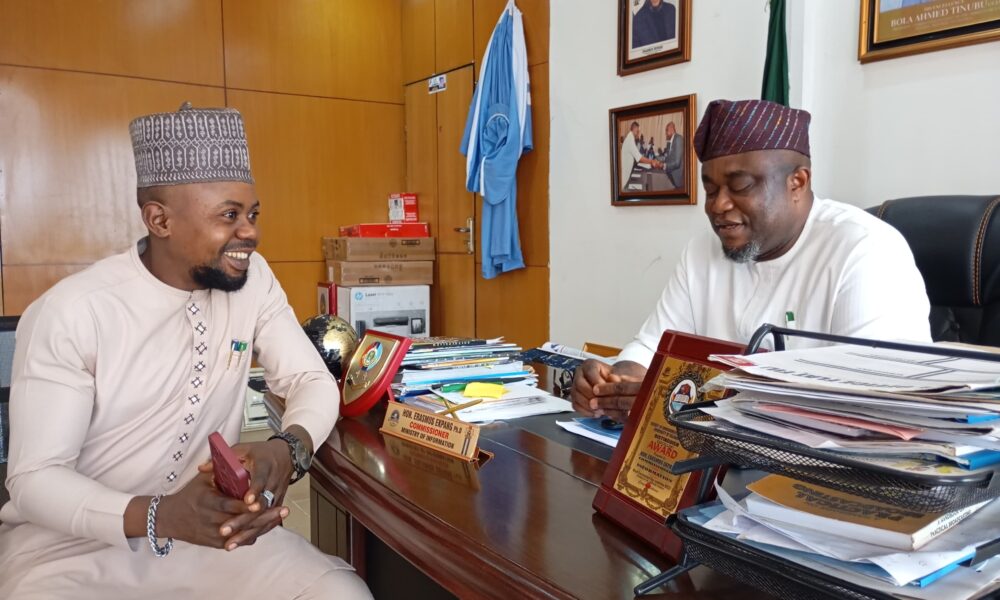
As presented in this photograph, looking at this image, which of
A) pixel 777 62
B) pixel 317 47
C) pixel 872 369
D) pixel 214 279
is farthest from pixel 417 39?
pixel 872 369

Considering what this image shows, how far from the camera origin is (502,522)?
1.01 metres

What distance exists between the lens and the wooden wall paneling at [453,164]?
5082 millimetres

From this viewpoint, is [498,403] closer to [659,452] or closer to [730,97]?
[659,452]

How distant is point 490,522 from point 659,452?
0.25 m

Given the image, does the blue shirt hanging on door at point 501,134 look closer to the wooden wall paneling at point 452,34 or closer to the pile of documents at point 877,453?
the wooden wall paneling at point 452,34

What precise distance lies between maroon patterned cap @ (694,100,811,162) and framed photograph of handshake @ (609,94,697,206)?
5.60 ft

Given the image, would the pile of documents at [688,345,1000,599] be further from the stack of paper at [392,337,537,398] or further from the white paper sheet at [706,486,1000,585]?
the stack of paper at [392,337,537,398]

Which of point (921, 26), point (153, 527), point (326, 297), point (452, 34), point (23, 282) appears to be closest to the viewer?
point (153, 527)

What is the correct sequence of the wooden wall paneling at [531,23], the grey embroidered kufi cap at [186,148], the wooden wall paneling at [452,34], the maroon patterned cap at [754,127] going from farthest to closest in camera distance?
the wooden wall paneling at [452,34], the wooden wall paneling at [531,23], the maroon patterned cap at [754,127], the grey embroidered kufi cap at [186,148]

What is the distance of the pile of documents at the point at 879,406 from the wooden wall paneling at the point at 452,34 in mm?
4578

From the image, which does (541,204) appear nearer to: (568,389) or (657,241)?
(657,241)

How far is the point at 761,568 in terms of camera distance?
681 millimetres

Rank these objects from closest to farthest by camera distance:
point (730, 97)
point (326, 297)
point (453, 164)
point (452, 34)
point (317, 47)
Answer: point (730, 97) → point (452, 34) → point (453, 164) → point (326, 297) → point (317, 47)

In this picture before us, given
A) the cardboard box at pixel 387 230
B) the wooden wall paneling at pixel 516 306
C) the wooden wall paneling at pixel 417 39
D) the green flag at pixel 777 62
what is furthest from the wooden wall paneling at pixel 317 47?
the green flag at pixel 777 62
